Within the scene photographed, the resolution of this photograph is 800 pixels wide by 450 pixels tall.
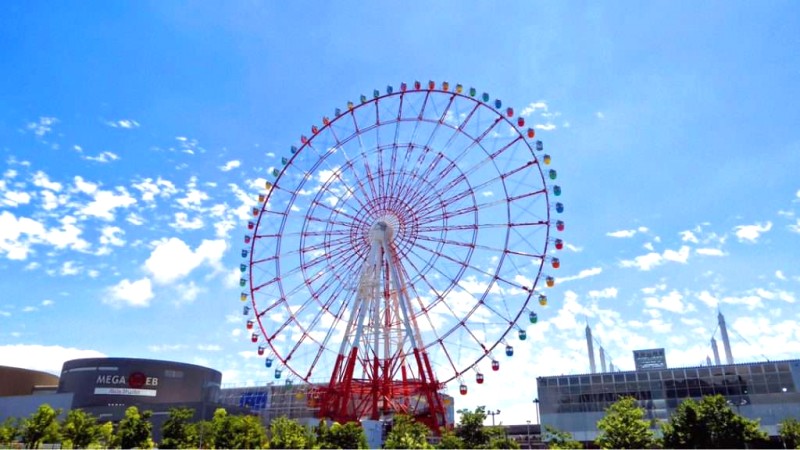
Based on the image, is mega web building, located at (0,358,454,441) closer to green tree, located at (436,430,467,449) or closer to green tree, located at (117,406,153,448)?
green tree, located at (117,406,153,448)

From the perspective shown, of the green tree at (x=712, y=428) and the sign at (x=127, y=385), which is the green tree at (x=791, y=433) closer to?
the green tree at (x=712, y=428)

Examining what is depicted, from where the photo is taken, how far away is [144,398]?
8762 cm

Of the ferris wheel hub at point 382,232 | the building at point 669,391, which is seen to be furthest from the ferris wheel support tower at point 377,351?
the building at point 669,391

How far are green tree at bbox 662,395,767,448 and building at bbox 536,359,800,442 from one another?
90.1 feet

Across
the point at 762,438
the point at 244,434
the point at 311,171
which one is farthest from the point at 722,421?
the point at 311,171

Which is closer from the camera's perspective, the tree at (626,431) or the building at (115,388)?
the tree at (626,431)

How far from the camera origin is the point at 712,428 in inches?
1382

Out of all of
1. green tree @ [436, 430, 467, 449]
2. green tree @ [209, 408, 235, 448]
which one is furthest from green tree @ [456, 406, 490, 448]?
green tree @ [209, 408, 235, 448]

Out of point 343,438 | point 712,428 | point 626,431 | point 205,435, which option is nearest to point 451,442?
point 343,438

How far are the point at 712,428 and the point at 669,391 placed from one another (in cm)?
3487

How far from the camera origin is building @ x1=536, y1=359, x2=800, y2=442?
6184cm

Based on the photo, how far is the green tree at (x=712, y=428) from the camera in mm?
34500

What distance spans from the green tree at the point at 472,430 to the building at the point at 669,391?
32302 millimetres

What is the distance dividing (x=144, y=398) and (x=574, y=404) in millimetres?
60991
